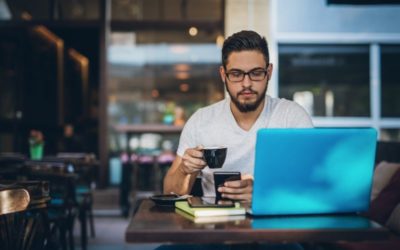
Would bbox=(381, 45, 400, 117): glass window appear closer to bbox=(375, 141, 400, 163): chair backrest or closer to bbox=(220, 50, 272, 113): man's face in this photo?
bbox=(375, 141, 400, 163): chair backrest

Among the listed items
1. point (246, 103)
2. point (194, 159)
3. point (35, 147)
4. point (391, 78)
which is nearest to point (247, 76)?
point (246, 103)

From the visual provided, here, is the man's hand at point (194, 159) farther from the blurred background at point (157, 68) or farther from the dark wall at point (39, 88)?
the dark wall at point (39, 88)

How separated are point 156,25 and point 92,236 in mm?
3164

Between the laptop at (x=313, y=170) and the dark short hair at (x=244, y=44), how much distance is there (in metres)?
0.68

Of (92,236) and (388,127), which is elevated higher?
(388,127)

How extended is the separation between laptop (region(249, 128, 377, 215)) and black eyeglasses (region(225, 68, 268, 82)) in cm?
61

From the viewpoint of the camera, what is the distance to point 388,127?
595cm

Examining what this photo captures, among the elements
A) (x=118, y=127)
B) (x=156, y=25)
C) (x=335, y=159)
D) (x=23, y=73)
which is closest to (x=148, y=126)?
(x=118, y=127)

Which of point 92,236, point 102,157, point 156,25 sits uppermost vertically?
point 156,25

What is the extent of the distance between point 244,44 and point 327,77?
422 centimetres

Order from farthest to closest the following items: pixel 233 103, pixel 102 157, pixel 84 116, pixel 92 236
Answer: pixel 84 116 → pixel 102 157 → pixel 92 236 → pixel 233 103

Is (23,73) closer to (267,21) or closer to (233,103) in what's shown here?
(267,21)

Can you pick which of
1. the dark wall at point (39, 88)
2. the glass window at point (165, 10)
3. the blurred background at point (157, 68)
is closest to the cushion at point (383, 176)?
the blurred background at point (157, 68)

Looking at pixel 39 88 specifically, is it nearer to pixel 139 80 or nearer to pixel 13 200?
pixel 139 80
